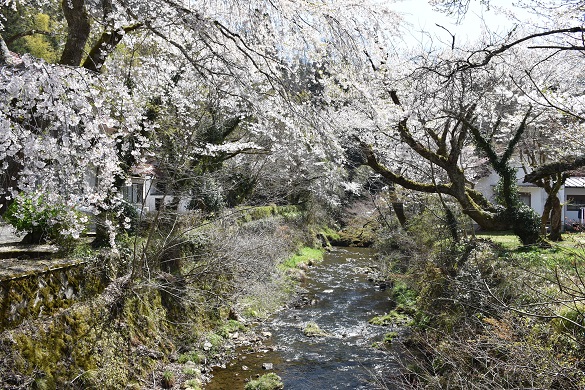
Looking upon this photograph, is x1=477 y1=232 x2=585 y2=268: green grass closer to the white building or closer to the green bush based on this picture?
the green bush

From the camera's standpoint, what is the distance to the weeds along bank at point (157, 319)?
5.36m

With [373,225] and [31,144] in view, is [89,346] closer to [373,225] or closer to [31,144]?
[31,144]

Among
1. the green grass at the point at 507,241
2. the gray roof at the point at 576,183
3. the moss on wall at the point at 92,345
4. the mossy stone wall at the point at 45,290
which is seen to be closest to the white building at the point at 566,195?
the gray roof at the point at 576,183

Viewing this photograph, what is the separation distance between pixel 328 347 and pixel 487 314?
11.7 feet

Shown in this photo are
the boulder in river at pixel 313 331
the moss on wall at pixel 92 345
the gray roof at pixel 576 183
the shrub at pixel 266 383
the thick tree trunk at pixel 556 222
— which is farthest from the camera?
the gray roof at pixel 576 183

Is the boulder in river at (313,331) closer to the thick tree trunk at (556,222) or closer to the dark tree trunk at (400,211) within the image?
the dark tree trunk at (400,211)

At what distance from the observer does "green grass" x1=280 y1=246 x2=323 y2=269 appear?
16.6 m

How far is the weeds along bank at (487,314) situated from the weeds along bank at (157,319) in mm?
3461

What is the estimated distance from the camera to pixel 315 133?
162 inches

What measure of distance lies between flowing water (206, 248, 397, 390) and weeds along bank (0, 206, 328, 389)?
564mm

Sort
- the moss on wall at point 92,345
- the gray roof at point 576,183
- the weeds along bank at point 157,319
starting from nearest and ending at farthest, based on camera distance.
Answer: the moss on wall at point 92,345
the weeds along bank at point 157,319
the gray roof at point 576,183

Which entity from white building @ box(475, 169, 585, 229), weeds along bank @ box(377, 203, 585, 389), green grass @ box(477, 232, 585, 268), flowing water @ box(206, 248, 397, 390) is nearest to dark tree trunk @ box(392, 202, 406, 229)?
weeds along bank @ box(377, 203, 585, 389)

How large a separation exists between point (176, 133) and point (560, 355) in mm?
8572

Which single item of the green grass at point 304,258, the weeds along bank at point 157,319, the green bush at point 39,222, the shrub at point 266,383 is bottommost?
the green grass at point 304,258
